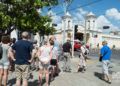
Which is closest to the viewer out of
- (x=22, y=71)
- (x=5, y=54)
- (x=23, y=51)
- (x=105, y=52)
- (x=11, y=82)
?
(x=23, y=51)

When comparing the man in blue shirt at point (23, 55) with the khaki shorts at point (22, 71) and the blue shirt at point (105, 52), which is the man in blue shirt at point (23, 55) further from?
the blue shirt at point (105, 52)

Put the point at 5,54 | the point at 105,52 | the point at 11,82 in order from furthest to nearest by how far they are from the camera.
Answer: the point at 105,52 → the point at 11,82 → the point at 5,54

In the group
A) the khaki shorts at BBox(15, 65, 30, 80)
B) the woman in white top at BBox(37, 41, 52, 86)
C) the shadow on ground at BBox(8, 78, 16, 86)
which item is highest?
the woman in white top at BBox(37, 41, 52, 86)

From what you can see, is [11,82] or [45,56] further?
[11,82]

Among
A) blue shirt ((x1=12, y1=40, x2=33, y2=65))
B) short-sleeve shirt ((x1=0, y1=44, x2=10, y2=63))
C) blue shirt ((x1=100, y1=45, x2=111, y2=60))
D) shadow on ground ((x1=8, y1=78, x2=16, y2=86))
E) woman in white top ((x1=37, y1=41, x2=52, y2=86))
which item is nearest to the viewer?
blue shirt ((x1=12, y1=40, x2=33, y2=65))

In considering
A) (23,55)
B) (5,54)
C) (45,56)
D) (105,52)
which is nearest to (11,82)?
(45,56)

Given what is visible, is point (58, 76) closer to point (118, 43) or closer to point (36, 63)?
point (36, 63)

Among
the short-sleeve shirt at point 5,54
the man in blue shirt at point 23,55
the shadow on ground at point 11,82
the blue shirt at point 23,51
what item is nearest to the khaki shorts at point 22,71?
the man in blue shirt at point 23,55

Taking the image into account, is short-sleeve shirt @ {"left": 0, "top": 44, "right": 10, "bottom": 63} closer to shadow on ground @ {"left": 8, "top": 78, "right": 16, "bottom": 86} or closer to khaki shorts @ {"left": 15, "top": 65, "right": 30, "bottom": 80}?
khaki shorts @ {"left": 15, "top": 65, "right": 30, "bottom": 80}

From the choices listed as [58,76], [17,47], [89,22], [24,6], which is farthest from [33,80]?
[89,22]

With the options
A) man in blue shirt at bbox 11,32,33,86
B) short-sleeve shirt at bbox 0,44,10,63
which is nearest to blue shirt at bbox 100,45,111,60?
man in blue shirt at bbox 11,32,33,86

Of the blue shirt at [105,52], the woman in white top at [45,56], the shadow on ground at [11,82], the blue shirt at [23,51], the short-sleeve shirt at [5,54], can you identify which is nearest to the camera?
the blue shirt at [23,51]

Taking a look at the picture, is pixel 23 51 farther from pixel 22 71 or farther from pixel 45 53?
pixel 45 53

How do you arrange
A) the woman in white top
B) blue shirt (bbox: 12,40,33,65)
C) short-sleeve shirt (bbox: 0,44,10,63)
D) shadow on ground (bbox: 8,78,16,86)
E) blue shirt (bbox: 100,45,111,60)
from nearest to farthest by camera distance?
blue shirt (bbox: 12,40,33,65)
short-sleeve shirt (bbox: 0,44,10,63)
the woman in white top
shadow on ground (bbox: 8,78,16,86)
blue shirt (bbox: 100,45,111,60)
